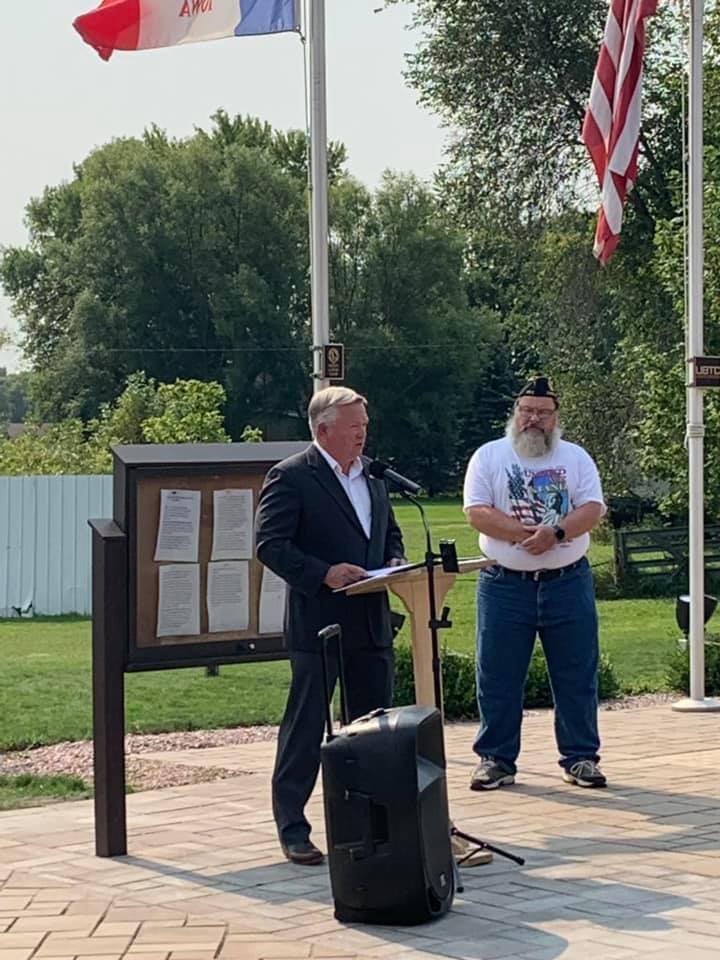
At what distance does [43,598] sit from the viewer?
2323 cm

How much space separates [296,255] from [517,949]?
2138 inches

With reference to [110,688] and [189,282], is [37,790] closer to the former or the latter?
[110,688]

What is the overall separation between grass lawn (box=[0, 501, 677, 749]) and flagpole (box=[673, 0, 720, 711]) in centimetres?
150

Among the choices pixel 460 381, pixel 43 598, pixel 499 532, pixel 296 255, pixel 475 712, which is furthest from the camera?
pixel 460 381

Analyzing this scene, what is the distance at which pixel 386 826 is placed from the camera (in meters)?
5.62

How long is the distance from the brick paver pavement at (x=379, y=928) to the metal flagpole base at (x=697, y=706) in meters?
2.03

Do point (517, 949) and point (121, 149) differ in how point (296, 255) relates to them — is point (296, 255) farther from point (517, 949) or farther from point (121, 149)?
point (517, 949)

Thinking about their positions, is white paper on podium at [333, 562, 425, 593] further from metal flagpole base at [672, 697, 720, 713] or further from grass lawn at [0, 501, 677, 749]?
metal flagpole base at [672, 697, 720, 713]

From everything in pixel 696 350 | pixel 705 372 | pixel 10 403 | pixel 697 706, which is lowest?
pixel 697 706

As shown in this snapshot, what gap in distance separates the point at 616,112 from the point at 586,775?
4474 millimetres

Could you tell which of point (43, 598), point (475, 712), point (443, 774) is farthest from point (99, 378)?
point (443, 774)

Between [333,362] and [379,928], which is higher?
[333,362]

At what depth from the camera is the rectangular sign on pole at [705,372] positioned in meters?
10.7

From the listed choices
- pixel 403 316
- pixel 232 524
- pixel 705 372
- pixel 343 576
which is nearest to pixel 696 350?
pixel 705 372
